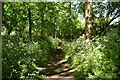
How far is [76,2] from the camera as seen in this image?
1758cm

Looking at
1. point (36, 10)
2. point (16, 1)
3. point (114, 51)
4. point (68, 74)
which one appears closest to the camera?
A: point (114, 51)

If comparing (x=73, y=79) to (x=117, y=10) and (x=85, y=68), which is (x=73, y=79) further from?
(x=117, y=10)

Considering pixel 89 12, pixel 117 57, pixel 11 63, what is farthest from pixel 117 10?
pixel 11 63

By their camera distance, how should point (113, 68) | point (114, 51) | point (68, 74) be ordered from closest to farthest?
point (113, 68) → point (114, 51) → point (68, 74)

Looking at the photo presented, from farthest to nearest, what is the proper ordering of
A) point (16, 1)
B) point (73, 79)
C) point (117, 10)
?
point (117, 10) → point (16, 1) → point (73, 79)

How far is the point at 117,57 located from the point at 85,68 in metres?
1.30

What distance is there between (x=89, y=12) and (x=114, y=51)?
10.9 feet

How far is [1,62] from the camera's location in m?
5.43

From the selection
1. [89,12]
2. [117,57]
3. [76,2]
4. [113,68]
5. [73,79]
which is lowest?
[73,79]

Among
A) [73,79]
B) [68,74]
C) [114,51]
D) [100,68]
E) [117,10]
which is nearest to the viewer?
[100,68]

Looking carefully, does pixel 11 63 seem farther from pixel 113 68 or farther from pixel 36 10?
pixel 36 10

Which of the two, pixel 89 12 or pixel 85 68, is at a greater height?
pixel 89 12

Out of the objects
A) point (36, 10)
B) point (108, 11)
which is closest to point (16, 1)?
point (36, 10)

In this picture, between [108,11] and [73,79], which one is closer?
[73,79]
